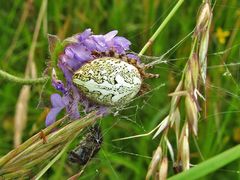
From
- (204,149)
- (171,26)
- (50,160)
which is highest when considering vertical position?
(171,26)

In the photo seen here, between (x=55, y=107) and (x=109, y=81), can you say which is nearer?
(x=109, y=81)

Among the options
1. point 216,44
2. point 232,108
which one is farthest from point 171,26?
point 232,108

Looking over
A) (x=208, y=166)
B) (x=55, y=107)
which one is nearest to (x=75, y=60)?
(x=55, y=107)

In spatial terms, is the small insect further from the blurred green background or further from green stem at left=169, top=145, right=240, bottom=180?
the blurred green background

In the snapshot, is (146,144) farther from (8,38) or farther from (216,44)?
(8,38)

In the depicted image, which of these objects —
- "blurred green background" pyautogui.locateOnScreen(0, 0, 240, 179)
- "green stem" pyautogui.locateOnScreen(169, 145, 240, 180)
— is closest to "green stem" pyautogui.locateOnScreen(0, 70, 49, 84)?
"blurred green background" pyautogui.locateOnScreen(0, 0, 240, 179)

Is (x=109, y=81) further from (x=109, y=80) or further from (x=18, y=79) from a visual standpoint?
(x=18, y=79)
